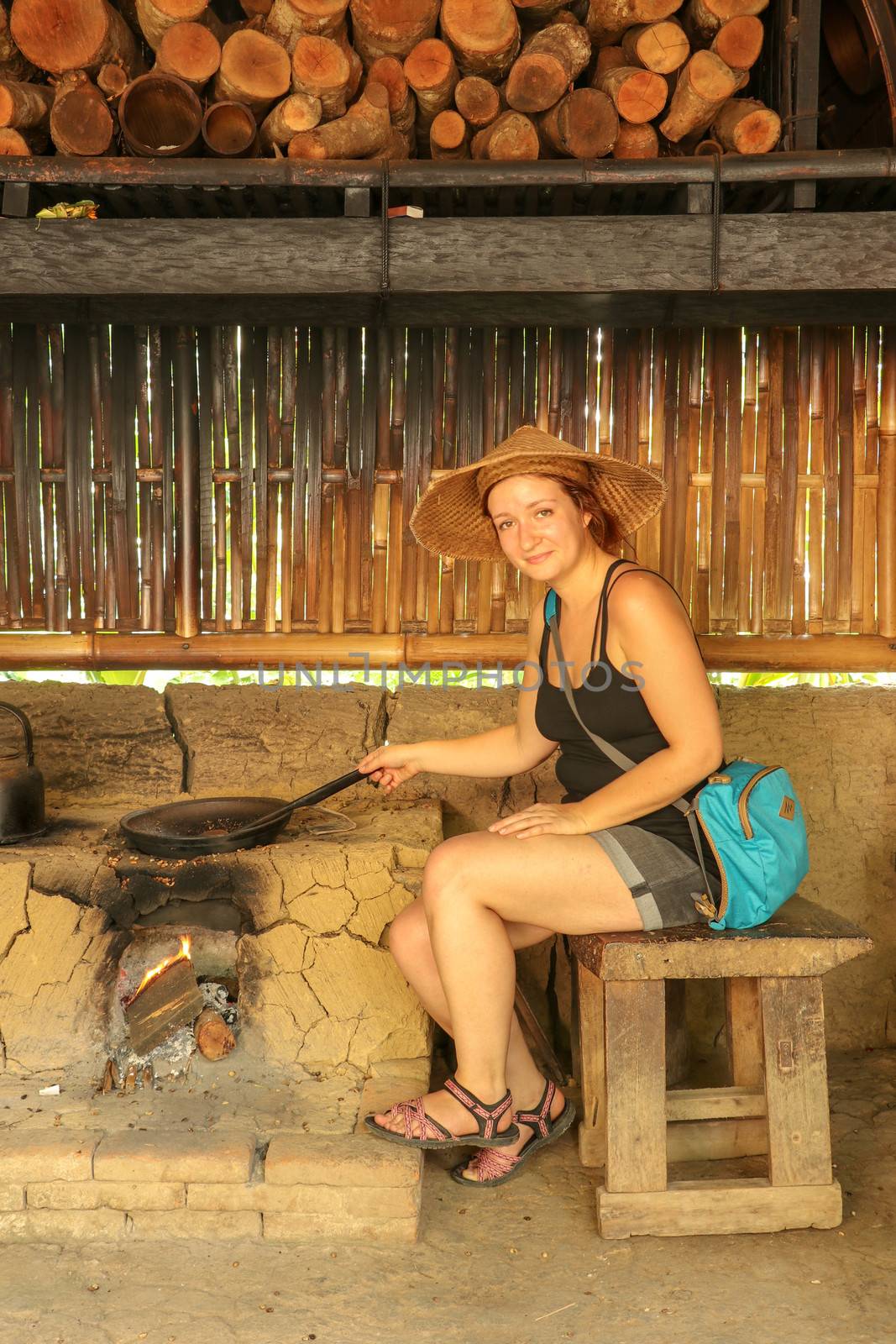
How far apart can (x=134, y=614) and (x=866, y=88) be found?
343cm

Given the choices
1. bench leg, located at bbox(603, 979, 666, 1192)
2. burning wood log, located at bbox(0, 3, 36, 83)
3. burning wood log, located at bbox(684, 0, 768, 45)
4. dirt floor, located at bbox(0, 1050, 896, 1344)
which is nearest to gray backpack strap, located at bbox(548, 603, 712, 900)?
bench leg, located at bbox(603, 979, 666, 1192)

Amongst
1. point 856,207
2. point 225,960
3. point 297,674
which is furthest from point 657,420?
point 225,960

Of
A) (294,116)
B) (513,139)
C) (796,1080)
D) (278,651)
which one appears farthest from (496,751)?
(294,116)

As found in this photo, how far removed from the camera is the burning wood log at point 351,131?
376 centimetres

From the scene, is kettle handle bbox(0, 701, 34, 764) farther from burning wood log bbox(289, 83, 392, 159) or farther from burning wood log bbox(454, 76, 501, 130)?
burning wood log bbox(454, 76, 501, 130)

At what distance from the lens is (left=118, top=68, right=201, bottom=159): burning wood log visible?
12.1 feet

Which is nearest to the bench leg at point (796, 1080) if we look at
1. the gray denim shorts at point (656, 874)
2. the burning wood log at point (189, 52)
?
the gray denim shorts at point (656, 874)

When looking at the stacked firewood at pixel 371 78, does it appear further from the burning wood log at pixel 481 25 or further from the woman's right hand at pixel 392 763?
the woman's right hand at pixel 392 763

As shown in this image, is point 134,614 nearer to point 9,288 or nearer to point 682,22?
point 9,288

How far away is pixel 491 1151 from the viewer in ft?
10.3

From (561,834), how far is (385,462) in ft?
6.80

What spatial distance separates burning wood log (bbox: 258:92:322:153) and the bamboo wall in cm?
85

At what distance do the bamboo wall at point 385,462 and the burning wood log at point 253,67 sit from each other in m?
0.95

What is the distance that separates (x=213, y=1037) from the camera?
3.46 metres
